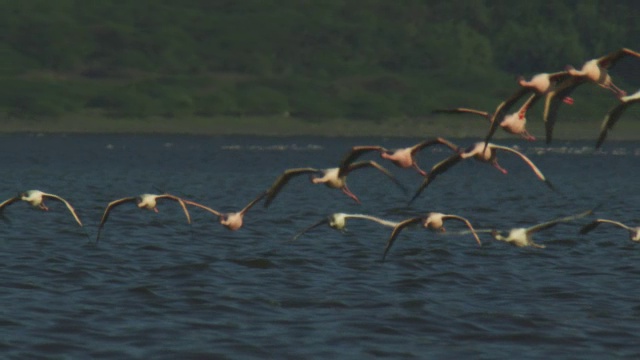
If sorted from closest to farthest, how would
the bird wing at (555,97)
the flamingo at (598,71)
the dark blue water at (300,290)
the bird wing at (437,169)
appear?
1. the flamingo at (598,71)
2. the bird wing at (555,97)
3. the bird wing at (437,169)
4. the dark blue water at (300,290)

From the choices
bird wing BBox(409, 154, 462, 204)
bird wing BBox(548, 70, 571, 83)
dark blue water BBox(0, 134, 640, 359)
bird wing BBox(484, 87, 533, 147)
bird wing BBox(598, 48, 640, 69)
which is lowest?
dark blue water BBox(0, 134, 640, 359)

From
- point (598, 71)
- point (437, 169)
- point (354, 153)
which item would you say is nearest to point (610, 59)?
point (598, 71)

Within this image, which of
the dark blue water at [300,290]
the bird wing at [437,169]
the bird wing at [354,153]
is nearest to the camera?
the bird wing at [437,169]

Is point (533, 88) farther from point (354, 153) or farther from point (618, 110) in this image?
point (354, 153)

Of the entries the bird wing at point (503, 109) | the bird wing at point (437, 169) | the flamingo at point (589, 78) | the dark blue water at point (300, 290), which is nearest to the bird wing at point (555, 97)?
the flamingo at point (589, 78)

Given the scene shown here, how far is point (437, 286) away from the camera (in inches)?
1385

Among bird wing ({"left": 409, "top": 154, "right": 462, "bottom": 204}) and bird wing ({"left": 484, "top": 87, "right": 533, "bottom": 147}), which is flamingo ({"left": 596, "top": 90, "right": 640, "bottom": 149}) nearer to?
bird wing ({"left": 484, "top": 87, "right": 533, "bottom": 147})

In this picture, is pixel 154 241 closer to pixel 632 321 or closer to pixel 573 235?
pixel 573 235

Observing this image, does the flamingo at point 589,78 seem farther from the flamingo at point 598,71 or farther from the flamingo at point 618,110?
the flamingo at point 618,110

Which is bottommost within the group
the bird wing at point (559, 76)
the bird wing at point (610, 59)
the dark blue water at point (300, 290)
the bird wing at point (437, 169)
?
the dark blue water at point (300, 290)

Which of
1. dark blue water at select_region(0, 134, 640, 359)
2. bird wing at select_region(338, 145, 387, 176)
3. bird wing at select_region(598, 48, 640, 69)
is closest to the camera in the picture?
bird wing at select_region(598, 48, 640, 69)

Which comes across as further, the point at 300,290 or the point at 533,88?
the point at 300,290

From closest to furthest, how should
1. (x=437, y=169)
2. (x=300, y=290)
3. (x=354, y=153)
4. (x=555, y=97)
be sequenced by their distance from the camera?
1. (x=555, y=97)
2. (x=437, y=169)
3. (x=354, y=153)
4. (x=300, y=290)

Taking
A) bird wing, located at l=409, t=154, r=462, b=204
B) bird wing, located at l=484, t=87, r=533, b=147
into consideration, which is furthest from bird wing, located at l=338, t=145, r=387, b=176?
bird wing, located at l=484, t=87, r=533, b=147
